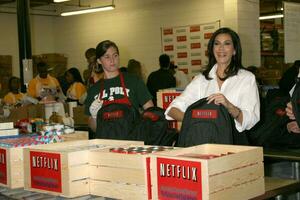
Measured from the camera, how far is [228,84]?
2.81m

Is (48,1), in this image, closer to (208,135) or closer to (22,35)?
(22,35)

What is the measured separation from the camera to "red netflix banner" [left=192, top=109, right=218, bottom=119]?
8.38ft

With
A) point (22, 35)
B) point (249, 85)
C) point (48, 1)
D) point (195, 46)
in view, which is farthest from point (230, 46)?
point (48, 1)

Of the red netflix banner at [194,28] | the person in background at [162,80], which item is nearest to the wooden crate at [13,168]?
the person in background at [162,80]

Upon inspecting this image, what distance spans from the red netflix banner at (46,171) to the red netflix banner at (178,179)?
52cm

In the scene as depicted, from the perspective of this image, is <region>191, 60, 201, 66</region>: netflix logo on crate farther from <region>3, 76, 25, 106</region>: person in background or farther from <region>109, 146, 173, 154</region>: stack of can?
<region>109, 146, 173, 154</region>: stack of can

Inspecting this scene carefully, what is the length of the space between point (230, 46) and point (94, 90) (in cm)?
113

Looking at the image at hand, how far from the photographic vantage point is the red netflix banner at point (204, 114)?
2553 mm

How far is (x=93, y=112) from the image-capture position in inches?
140

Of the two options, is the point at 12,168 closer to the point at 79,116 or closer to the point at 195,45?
the point at 79,116

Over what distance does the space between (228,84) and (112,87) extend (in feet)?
3.25

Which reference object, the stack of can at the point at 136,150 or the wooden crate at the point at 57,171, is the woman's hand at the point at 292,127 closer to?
the stack of can at the point at 136,150

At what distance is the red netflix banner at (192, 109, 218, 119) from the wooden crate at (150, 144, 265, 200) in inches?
16.3

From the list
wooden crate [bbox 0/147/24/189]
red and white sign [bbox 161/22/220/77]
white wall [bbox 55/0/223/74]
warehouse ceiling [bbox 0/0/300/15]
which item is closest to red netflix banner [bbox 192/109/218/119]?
wooden crate [bbox 0/147/24/189]
